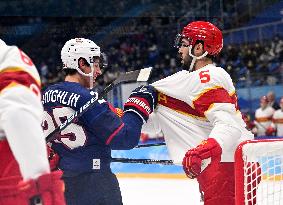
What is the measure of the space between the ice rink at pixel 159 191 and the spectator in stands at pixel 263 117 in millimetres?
2781

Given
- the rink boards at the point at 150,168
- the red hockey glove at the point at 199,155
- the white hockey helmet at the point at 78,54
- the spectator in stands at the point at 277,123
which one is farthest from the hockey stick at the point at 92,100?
the spectator in stands at the point at 277,123

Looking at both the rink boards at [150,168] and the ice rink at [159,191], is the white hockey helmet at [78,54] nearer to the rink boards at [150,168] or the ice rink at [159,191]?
the ice rink at [159,191]

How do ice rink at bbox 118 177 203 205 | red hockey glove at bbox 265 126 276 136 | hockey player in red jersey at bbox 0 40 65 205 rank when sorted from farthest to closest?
1. red hockey glove at bbox 265 126 276 136
2. ice rink at bbox 118 177 203 205
3. hockey player in red jersey at bbox 0 40 65 205

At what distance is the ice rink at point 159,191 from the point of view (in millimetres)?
5305

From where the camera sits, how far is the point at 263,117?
901 cm

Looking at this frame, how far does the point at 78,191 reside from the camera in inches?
104

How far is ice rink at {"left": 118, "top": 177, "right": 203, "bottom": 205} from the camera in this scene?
530cm

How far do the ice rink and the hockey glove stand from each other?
238cm

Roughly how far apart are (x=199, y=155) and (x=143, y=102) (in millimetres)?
344

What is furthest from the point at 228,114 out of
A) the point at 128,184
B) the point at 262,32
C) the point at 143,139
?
the point at 262,32

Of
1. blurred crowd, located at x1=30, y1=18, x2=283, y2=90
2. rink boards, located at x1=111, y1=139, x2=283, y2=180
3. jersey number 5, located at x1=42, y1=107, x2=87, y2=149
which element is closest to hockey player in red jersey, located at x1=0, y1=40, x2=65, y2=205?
jersey number 5, located at x1=42, y1=107, x2=87, y2=149

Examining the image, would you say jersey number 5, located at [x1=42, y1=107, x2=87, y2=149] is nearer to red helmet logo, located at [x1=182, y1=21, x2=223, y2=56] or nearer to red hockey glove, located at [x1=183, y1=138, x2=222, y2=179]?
red hockey glove, located at [x1=183, y1=138, x2=222, y2=179]

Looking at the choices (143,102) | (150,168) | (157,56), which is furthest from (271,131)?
(143,102)

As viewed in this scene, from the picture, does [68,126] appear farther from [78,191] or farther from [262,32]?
[262,32]
